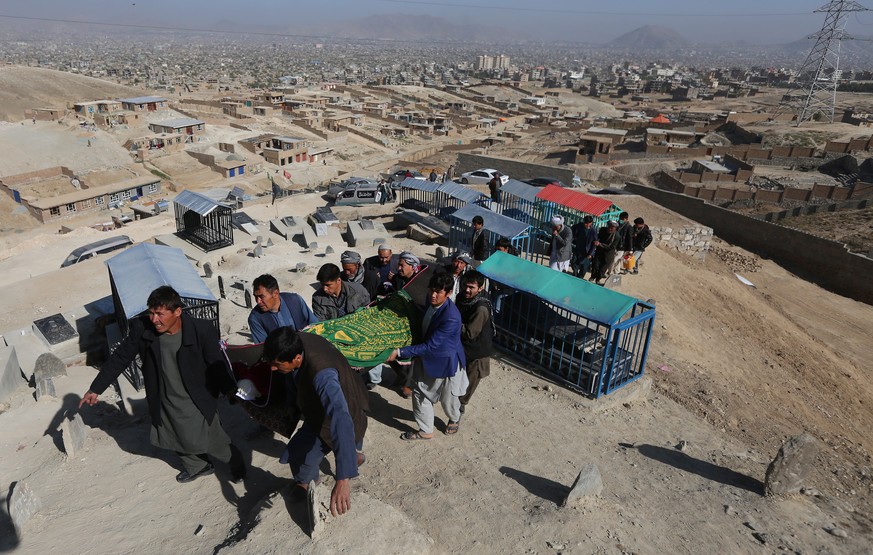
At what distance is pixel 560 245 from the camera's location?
10242mm

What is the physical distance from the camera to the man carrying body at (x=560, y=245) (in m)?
10.2

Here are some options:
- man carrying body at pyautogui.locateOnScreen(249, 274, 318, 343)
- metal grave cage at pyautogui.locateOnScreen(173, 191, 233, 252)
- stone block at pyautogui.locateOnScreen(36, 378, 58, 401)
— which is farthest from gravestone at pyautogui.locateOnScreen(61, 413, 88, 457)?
metal grave cage at pyautogui.locateOnScreen(173, 191, 233, 252)

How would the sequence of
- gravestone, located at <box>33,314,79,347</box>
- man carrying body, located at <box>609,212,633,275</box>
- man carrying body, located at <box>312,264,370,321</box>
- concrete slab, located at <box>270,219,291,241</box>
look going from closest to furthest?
man carrying body, located at <box>312,264,370,321</box>, gravestone, located at <box>33,314,79,347</box>, man carrying body, located at <box>609,212,633,275</box>, concrete slab, located at <box>270,219,291,241</box>

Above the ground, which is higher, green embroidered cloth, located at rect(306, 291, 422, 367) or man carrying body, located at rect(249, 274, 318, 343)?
man carrying body, located at rect(249, 274, 318, 343)

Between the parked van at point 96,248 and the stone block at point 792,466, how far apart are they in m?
16.0

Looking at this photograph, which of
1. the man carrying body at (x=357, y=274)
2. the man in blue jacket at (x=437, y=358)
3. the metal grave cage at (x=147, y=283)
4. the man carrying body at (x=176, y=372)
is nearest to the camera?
the man carrying body at (x=176, y=372)

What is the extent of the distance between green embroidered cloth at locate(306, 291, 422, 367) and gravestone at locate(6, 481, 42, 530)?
7.83 ft

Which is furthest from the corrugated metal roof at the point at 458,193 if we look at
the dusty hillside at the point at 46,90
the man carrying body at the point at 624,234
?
the dusty hillside at the point at 46,90

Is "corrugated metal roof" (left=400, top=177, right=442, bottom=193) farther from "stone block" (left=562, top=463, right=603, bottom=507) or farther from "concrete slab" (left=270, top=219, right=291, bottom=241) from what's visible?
"stone block" (left=562, top=463, right=603, bottom=507)

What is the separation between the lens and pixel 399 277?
6.15 metres

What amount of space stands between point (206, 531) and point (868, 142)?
1682 inches

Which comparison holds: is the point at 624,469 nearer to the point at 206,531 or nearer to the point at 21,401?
the point at 206,531

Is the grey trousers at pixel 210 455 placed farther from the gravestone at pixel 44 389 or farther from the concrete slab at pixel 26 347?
the concrete slab at pixel 26 347

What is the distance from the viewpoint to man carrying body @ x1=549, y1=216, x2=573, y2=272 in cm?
1018
